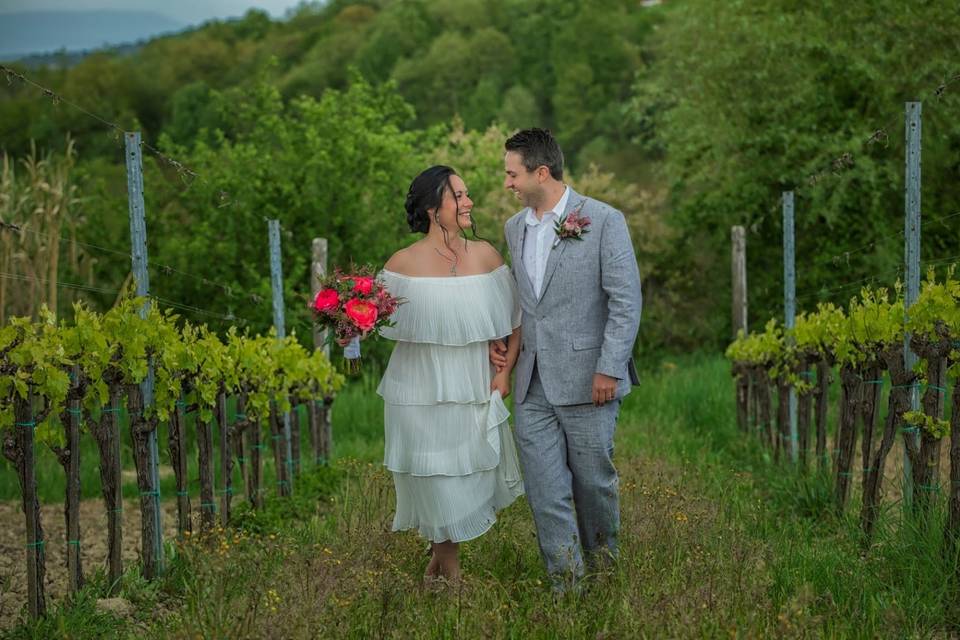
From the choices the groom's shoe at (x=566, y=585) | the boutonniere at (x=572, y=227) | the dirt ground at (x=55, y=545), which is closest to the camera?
the groom's shoe at (x=566, y=585)

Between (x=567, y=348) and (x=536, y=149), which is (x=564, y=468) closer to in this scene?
(x=567, y=348)

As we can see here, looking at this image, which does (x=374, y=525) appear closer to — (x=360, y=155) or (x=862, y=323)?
(x=862, y=323)

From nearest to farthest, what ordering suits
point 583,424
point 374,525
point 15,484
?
point 583,424 < point 374,525 < point 15,484

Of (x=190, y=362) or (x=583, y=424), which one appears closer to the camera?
(x=583, y=424)

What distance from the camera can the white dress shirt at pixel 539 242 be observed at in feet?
17.9

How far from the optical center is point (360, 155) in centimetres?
1719

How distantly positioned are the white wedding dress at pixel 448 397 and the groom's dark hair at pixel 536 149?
0.57 meters

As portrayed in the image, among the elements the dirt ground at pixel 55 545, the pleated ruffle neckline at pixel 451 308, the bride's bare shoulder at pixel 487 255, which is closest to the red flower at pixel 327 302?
the pleated ruffle neckline at pixel 451 308

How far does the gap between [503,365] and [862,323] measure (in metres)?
2.26

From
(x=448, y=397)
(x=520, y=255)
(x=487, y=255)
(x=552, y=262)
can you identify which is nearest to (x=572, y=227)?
(x=552, y=262)

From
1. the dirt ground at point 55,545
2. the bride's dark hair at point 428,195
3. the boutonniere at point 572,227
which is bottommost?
the dirt ground at point 55,545

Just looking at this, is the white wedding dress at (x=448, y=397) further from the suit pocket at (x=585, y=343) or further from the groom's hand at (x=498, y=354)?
the suit pocket at (x=585, y=343)

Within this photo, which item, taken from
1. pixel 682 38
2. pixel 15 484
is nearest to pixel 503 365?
pixel 15 484

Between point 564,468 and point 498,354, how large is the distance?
2.17ft
